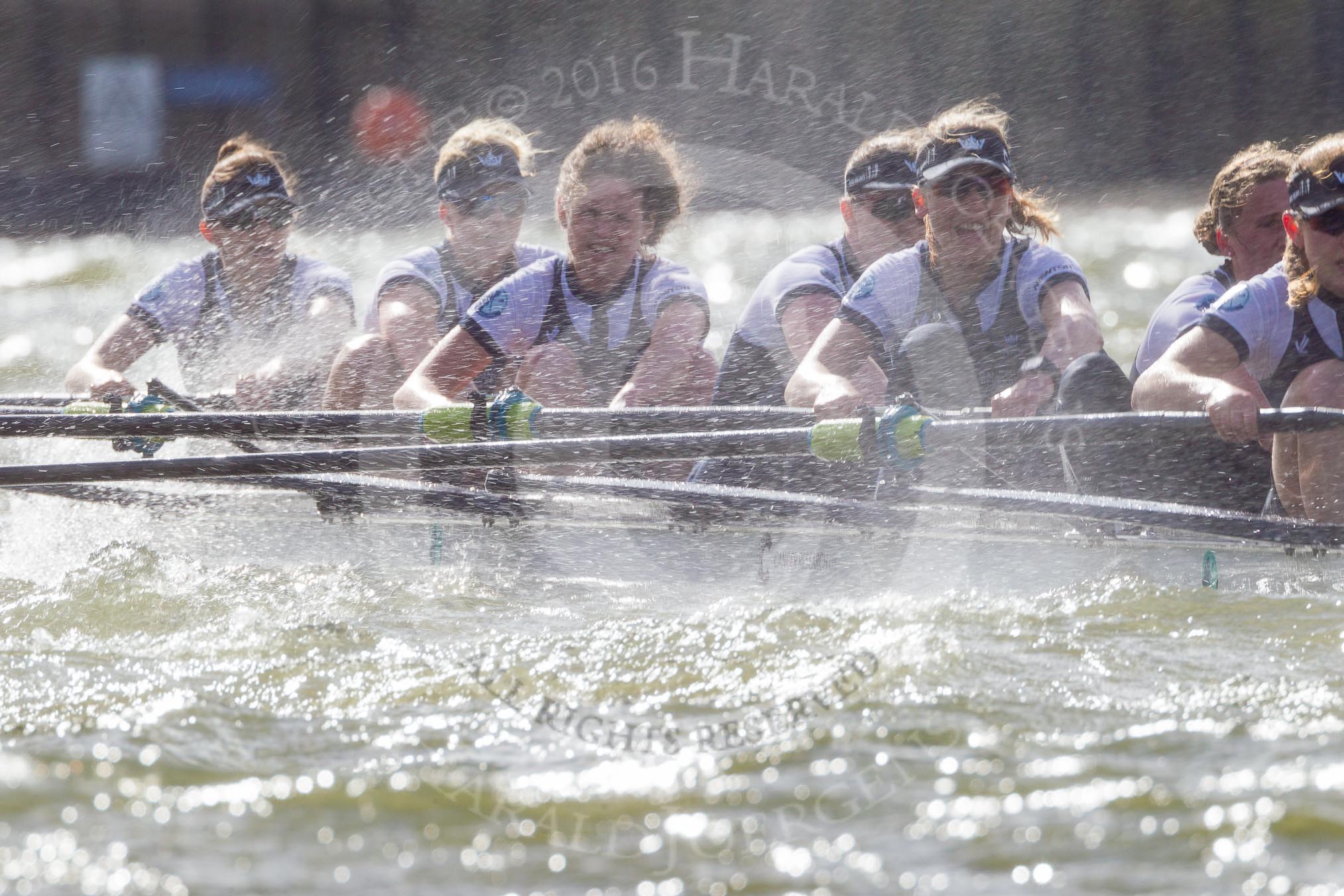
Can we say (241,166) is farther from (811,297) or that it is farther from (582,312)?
(811,297)

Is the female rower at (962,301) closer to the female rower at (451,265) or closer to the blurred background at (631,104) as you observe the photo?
the female rower at (451,265)

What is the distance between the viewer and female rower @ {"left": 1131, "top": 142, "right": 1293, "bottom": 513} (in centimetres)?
237

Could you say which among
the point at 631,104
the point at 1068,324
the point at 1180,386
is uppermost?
the point at 631,104

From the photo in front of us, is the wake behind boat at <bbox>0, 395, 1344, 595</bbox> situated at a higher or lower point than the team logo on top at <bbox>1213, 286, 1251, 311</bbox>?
lower

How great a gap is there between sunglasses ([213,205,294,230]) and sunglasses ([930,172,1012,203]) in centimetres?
178

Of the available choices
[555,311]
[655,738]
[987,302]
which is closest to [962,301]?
[987,302]

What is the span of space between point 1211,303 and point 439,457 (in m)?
1.61

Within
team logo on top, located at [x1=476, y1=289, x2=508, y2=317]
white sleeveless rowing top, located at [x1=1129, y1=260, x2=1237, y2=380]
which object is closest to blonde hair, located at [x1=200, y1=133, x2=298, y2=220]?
team logo on top, located at [x1=476, y1=289, x2=508, y2=317]

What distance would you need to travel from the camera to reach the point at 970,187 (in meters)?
2.59

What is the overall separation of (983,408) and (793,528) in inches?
21.8

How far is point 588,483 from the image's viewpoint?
2.52 m

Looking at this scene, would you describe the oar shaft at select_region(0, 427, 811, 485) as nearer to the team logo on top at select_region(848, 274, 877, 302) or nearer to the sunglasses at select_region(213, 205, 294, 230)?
the team logo on top at select_region(848, 274, 877, 302)

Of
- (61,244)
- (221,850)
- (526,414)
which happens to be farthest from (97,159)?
(221,850)

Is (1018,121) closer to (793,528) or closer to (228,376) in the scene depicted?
(228,376)
